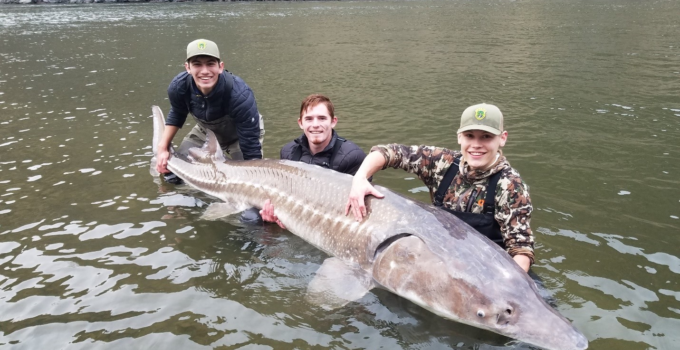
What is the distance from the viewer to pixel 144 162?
8789 millimetres

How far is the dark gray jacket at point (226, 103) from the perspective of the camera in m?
6.84

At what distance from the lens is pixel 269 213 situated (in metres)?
5.83

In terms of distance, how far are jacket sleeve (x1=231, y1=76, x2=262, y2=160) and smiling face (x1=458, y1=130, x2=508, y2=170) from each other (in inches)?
134

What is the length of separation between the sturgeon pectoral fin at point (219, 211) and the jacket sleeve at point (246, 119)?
916 mm

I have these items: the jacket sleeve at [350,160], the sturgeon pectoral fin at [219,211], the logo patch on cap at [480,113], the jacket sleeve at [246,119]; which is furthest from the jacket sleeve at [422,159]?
the jacket sleeve at [246,119]

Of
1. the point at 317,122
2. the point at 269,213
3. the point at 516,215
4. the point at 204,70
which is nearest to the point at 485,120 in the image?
the point at 516,215

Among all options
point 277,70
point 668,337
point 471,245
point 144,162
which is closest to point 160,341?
point 471,245

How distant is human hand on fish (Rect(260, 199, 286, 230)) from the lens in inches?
229

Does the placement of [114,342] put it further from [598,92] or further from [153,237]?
[598,92]

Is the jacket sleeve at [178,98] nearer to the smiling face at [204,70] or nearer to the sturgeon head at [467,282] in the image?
the smiling face at [204,70]

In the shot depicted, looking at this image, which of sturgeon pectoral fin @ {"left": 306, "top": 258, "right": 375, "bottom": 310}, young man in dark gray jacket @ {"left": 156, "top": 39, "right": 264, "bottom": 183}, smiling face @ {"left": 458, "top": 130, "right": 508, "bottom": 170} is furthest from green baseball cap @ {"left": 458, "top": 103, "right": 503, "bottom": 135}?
young man in dark gray jacket @ {"left": 156, "top": 39, "right": 264, "bottom": 183}

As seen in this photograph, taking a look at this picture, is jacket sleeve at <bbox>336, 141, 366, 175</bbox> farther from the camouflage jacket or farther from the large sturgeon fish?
the camouflage jacket

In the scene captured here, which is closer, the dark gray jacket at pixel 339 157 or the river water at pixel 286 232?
the river water at pixel 286 232

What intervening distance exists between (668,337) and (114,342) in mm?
4557
